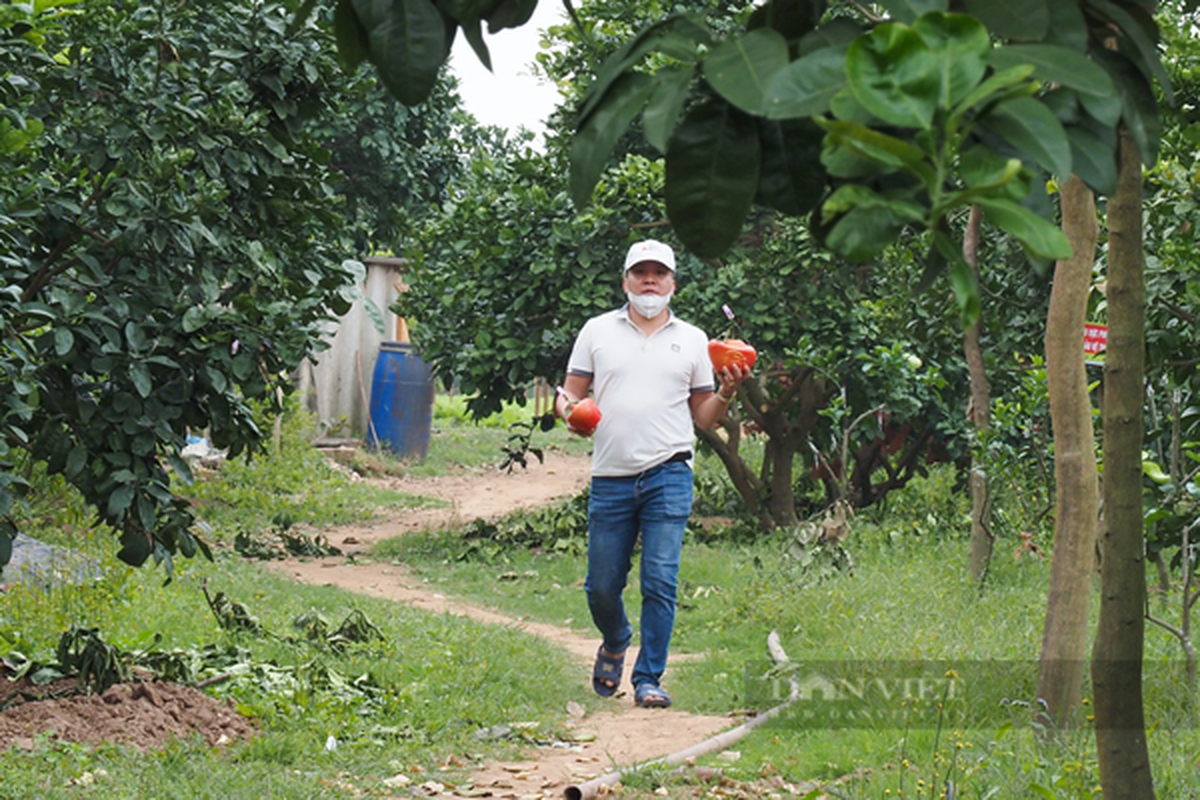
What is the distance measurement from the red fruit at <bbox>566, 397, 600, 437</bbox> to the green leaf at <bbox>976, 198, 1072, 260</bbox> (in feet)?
14.7

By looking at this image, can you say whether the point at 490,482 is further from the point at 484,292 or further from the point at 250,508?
the point at 484,292

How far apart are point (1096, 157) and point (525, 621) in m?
7.32

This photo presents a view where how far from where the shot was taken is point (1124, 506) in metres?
2.44

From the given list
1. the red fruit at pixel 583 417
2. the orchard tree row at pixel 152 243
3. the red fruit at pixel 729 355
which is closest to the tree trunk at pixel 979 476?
the red fruit at pixel 729 355

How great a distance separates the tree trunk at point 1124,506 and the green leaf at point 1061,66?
1477 mm

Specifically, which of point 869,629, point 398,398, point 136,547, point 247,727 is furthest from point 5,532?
point 398,398

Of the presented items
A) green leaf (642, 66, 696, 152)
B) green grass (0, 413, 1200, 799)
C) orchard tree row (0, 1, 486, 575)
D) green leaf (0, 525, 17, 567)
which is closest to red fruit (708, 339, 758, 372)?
green grass (0, 413, 1200, 799)

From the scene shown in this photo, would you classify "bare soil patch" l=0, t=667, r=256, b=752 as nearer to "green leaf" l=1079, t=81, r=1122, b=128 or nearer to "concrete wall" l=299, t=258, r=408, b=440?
"green leaf" l=1079, t=81, r=1122, b=128

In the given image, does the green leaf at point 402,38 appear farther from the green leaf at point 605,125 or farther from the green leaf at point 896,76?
the green leaf at point 896,76

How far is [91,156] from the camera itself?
4.44 metres

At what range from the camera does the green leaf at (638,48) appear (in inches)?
48.2

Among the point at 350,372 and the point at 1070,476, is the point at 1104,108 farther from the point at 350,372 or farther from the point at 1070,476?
the point at 350,372

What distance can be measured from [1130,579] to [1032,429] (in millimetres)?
5507

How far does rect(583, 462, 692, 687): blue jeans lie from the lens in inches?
215
